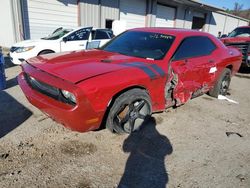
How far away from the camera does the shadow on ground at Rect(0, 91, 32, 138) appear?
371 centimetres

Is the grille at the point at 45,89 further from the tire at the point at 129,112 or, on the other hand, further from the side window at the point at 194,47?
the side window at the point at 194,47

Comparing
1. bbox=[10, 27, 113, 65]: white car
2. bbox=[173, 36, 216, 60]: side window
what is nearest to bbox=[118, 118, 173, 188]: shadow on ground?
bbox=[173, 36, 216, 60]: side window

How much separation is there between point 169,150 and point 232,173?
2.77 feet

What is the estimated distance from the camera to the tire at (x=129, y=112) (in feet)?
10.6

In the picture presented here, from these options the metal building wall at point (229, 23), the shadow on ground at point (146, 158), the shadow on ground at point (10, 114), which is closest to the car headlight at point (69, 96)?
the shadow on ground at point (146, 158)

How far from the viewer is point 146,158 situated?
10.2 ft

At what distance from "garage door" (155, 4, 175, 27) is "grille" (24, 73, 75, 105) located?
1702 centimetres

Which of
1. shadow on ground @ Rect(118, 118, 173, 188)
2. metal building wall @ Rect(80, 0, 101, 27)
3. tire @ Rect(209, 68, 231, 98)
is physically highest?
metal building wall @ Rect(80, 0, 101, 27)

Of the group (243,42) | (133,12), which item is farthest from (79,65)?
(133,12)

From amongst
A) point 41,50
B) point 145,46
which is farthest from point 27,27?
point 145,46

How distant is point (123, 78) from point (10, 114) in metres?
2.32

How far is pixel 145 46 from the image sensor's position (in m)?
4.21

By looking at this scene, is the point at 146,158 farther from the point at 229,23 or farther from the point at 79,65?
the point at 229,23

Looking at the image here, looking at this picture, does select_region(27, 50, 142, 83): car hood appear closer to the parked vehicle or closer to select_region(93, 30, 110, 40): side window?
select_region(93, 30, 110, 40): side window
